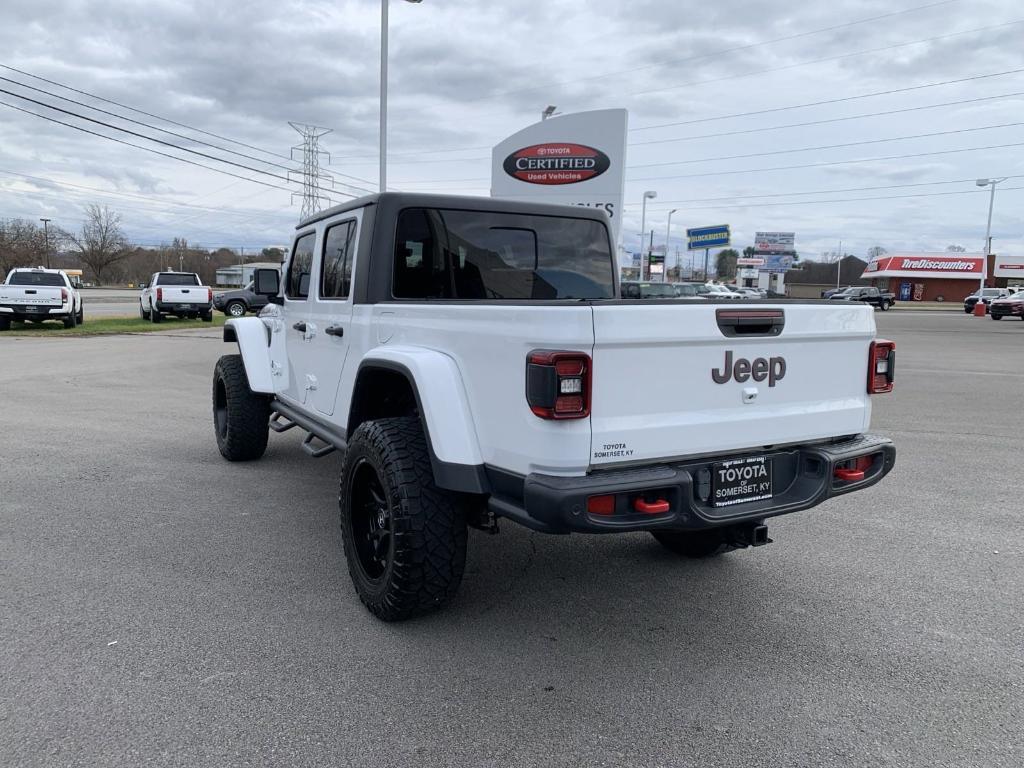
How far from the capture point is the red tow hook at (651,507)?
9.23 feet

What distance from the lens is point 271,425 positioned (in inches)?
252

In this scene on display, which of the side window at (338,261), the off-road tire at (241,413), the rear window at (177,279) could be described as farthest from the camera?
the rear window at (177,279)

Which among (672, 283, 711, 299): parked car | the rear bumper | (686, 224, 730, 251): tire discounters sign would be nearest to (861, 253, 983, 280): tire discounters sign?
(686, 224, 730, 251): tire discounters sign

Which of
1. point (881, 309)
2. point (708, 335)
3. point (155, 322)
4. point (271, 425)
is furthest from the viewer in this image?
point (881, 309)

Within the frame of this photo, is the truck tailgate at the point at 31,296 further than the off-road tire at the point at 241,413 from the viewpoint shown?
Yes

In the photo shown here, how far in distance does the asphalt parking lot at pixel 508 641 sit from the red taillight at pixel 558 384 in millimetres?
1126

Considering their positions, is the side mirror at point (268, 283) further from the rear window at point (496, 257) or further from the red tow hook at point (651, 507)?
the red tow hook at point (651, 507)

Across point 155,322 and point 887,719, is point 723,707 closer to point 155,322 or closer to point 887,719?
point 887,719

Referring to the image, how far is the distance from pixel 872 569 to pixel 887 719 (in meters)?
1.62

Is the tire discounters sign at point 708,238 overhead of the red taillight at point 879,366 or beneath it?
overhead

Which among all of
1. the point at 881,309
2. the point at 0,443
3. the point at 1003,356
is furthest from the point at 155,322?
the point at 881,309

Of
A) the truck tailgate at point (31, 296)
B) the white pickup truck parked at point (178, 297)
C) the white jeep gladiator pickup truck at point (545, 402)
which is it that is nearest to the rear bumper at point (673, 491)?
the white jeep gladiator pickup truck at point (545, 402)

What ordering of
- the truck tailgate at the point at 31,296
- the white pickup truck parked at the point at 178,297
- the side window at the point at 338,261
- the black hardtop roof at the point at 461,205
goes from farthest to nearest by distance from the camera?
the white pickup truck parked at the point at 178,297
the truck tailgate at the point at 31,296
the side window at the point at 338,261
the black hardtop roof at the point at 461,205

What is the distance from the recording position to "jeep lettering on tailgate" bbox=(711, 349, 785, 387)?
307 centimetres
